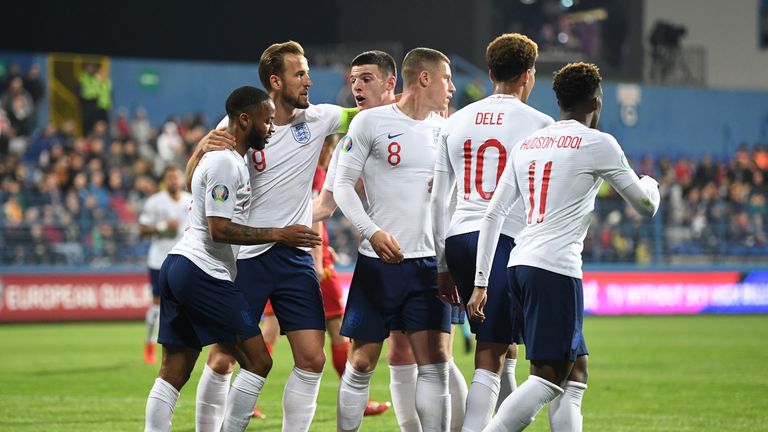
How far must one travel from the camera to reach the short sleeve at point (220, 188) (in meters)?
5.80

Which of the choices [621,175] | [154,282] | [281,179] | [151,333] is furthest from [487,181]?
[154,282]

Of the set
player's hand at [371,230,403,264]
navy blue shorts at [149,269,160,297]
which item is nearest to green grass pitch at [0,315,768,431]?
navy blue shorts at [149,269,160,297]

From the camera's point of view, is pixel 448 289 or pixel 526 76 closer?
pixel 526 76

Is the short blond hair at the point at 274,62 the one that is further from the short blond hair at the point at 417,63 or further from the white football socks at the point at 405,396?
the white football socks at the point at 405,396

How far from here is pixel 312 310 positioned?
6.29 meters

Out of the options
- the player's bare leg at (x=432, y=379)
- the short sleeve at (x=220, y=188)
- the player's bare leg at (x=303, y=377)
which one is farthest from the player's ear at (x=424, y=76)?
the player's bare leg at (x=303, y=377)

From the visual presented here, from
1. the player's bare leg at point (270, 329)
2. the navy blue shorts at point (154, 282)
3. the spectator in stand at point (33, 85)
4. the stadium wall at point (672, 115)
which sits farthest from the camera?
the stadium wall at point (672, 115)

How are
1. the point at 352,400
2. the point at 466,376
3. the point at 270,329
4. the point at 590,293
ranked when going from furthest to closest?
the point at 590,293
the point at 466,376
the point at 270,329
the point at 352,400

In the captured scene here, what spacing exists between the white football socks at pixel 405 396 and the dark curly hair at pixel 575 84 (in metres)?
1.92

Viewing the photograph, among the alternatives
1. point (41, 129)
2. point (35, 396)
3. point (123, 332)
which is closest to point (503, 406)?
point (35, 396)

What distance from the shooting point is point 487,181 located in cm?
614

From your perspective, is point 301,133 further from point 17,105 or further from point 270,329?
point 17,105

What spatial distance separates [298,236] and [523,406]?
1405mm

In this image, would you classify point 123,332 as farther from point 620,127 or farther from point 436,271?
point 620,127
